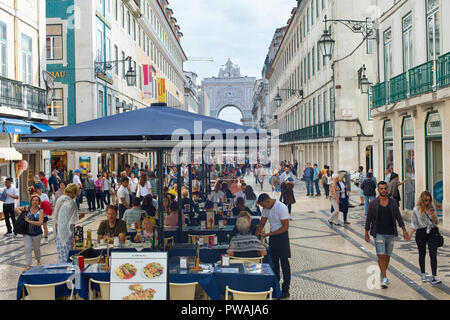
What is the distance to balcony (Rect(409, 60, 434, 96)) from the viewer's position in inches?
534

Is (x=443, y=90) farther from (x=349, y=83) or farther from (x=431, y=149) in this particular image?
(x=349, y=83)

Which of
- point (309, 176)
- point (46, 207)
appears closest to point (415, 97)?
point (309, 176)

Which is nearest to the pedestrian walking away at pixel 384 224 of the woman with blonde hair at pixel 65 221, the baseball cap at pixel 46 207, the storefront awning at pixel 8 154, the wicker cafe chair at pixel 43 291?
the wicker cafe chair at pixel 43 291

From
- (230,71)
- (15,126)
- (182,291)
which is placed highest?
(230,71)

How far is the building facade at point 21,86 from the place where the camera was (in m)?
16.5

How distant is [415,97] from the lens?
14500mm

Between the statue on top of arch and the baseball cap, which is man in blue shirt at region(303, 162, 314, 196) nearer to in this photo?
the baseball cap

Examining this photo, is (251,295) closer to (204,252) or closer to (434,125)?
(204,252)

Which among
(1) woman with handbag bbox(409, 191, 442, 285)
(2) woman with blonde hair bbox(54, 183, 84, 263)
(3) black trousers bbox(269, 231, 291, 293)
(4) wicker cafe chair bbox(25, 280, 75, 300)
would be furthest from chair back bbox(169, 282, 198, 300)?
(1) woman with handbag bbox(409, 191, 442, 285)

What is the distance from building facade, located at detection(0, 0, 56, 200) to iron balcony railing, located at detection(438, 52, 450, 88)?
13212 millimetres

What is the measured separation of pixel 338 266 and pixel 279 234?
2.39 metres

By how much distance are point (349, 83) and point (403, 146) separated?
1019 centimetres

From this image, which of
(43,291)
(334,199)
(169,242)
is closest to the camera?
(43,291)

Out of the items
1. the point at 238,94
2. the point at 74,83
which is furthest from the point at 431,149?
the point at 238,94
